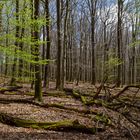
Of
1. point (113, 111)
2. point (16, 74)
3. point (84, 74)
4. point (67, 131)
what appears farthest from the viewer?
point (84, 74)

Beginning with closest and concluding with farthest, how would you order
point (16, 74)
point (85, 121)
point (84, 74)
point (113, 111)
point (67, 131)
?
point (67, 131), point (85, 121), point (113, 111), point (16, 74), point (84, 74)

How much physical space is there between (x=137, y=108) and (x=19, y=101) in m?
6.07

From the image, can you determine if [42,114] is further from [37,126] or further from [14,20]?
[14,20]

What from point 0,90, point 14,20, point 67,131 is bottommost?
point 67,131

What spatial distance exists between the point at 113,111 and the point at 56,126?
4.44 meters

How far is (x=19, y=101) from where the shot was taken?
14.8 m

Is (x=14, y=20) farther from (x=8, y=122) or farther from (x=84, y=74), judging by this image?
(x=84, y=74)

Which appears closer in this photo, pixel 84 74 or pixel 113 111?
pixel 113 111

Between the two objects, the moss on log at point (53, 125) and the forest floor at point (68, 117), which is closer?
the forest floor at point (68, 117)

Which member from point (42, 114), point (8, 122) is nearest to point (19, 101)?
point (42, 114)

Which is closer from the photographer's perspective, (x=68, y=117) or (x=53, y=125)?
(x=53, y=125)

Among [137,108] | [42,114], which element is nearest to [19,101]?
[42,114]

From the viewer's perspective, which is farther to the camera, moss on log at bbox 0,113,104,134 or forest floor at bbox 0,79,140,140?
moss on log at bbox 0,113,104,134

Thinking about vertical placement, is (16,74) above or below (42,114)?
above
